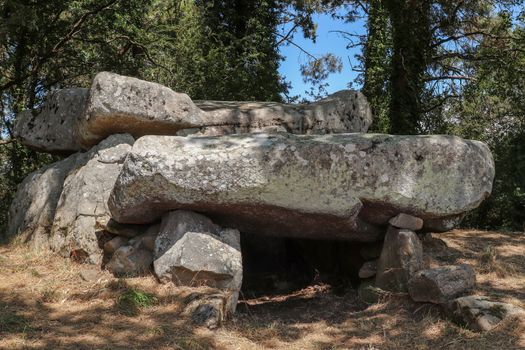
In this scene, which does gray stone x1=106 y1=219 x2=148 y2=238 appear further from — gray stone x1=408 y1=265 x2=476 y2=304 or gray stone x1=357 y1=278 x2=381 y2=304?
gray stone x1=408 y1=265 x2=476 y2=304

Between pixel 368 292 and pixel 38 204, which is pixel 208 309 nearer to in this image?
pixel 368 292

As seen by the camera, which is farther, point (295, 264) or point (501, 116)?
point (501, 116)

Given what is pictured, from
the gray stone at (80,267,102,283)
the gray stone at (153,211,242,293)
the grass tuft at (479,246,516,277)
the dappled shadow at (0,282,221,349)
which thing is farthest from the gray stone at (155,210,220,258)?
the grass tuft at (479,246,516,277)

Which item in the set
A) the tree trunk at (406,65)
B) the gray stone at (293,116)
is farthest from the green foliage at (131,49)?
the gray stone at (293,116)

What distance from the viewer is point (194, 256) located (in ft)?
19.2

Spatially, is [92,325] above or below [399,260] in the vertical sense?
below

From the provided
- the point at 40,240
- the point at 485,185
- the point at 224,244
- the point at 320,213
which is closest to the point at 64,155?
the point at 40,240

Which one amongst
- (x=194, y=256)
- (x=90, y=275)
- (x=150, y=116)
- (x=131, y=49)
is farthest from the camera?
(x=131, y=49)

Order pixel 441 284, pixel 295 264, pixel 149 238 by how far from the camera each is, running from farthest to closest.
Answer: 1. pixel 295 264
2. pixel 149 238
3. pixel 441 284

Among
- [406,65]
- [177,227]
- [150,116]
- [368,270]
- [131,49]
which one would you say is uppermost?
[131,49]

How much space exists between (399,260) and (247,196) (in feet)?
6.15

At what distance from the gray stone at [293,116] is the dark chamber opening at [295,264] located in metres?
1.74

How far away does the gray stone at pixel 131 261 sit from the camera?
20.2 feet

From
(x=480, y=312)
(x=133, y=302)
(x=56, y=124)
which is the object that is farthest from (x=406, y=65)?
(x=133, y=302)
